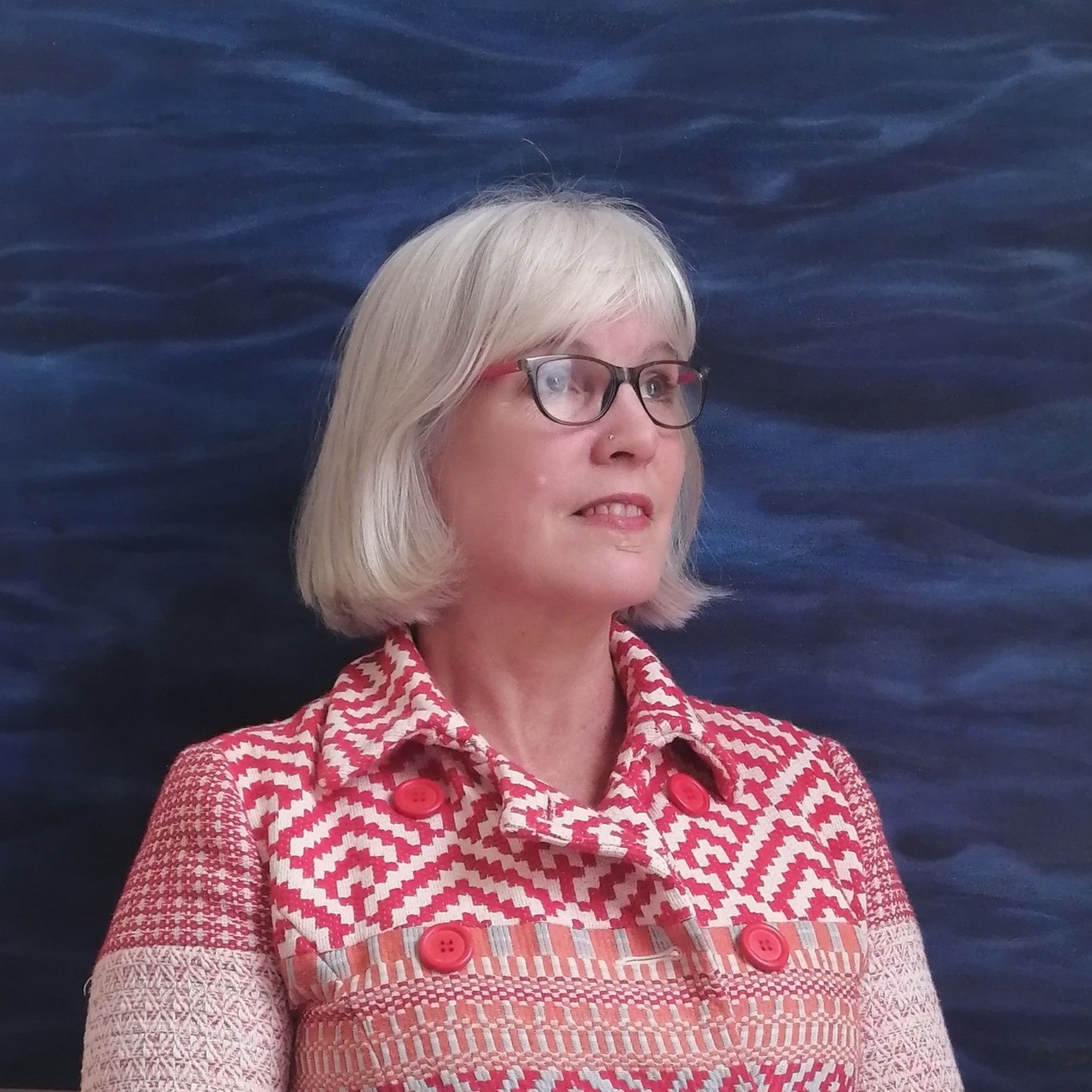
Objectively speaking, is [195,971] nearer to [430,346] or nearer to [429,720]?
[429,720]

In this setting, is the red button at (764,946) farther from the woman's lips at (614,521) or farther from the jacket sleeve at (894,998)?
the woman's lips at (614,521)

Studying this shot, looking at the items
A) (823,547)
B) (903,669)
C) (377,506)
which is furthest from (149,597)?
(903,669)

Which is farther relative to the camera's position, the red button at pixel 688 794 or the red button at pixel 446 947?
the red button at pixel 688 794

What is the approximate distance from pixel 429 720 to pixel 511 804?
5.1 inches

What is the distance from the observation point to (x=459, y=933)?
3.45 feet

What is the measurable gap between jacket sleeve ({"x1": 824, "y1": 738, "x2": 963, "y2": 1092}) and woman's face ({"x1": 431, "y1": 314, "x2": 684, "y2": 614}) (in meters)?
0.41

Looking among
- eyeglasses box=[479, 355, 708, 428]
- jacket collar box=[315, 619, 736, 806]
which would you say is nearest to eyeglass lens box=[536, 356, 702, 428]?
eyeglasses box=[479, 355, 708, 428]

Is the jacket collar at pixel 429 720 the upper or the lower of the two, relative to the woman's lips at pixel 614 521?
lower

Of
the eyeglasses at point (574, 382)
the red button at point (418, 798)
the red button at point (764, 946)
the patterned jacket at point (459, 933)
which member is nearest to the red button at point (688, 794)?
the patterned jacket at point (459, 933)

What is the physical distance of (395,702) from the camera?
1.21 m

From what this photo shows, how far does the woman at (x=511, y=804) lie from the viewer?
1.05 meters

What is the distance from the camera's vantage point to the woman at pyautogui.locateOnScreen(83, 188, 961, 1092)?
3.44ft

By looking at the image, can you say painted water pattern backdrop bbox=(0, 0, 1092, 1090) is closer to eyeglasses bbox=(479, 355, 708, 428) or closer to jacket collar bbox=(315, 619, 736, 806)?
jacket collar bbox=(315, 619, 736, 806)

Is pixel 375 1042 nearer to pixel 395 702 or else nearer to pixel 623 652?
pixel 395 702
